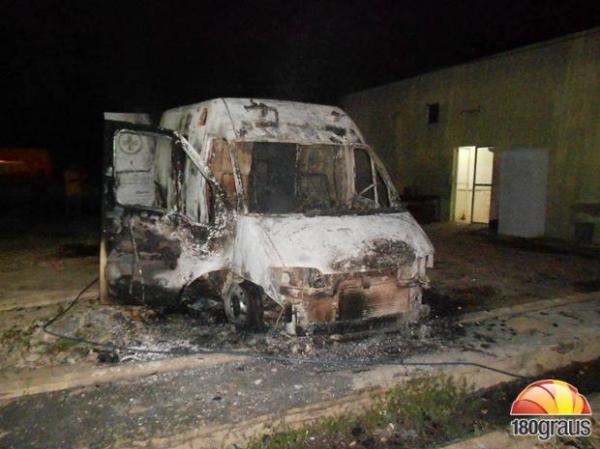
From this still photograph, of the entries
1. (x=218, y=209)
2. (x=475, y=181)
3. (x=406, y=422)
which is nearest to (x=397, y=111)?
(x=475, y=181)

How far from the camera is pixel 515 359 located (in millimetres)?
4602

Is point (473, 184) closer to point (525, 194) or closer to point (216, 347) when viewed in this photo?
point (525, 194)

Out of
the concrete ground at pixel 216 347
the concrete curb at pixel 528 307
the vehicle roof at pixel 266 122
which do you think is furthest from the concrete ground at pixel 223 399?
the vehicle roof at pixel 266 122

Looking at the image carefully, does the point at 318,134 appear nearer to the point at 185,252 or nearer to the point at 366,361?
the point at 185,252

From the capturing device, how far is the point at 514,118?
1245 cm

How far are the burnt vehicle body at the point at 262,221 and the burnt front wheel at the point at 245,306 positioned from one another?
0.01m

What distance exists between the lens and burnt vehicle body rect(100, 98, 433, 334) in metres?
4.34

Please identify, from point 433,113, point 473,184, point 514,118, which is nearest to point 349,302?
point 514,118

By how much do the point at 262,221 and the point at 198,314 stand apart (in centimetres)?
172

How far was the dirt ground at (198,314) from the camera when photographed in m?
4.59

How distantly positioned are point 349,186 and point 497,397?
2.91m

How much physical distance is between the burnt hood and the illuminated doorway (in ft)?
32.3

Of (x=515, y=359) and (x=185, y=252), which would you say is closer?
(x=515, y=359)

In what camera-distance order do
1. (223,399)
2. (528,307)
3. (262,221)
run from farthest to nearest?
(528,307)
(262,221)
(223,399)
